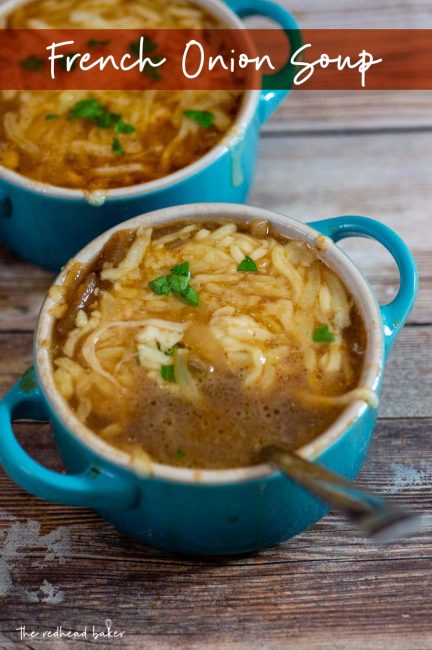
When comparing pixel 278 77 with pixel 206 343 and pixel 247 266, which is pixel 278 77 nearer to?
pixel 247 266

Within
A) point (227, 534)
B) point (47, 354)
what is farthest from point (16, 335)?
point (227, 534)

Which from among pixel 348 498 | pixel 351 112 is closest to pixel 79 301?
pixel 348 498

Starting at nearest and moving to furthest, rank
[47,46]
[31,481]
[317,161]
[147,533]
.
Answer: [31,481] → [147,533] → [47,46] → [317,161]

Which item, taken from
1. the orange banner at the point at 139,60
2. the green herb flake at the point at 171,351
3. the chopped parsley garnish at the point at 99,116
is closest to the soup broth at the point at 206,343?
the green herb flake at the point at 171,351

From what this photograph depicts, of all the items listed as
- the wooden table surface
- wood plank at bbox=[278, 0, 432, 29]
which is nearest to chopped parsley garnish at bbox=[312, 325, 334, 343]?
the wooden table surface

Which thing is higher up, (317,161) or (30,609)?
(317,161)

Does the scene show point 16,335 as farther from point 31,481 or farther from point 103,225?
point 31,481

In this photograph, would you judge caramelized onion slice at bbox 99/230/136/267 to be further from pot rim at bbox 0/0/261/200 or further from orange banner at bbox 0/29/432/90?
orange banner at bbox 0/29/432/90
